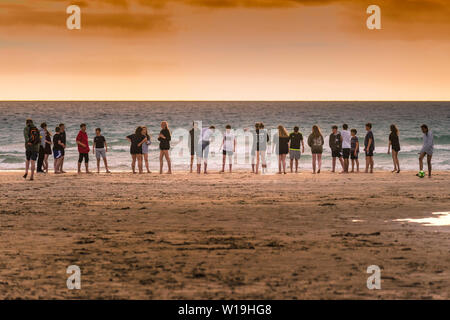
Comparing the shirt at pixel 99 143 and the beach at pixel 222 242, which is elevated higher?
the shirt at pixel 99 143

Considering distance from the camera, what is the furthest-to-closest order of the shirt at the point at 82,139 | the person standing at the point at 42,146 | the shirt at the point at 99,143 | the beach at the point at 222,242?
the shirt at the point at 99,143
the shirt at the point at 82,139
the person standing at the point at 42,146
the beach at the point at 222,242

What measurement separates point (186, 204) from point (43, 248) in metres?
4.98

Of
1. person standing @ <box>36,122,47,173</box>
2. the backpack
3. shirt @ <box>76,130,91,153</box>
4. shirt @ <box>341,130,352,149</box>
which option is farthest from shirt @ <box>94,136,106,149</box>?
shirt @ <box>341,130,352,149</box>

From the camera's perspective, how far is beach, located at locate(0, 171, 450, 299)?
7422 millimetres

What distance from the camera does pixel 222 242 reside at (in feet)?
32.3

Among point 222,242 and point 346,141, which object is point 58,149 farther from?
point 222,242

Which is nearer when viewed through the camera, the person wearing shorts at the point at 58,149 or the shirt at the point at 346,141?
the person wearing shorts at the point at 58,149

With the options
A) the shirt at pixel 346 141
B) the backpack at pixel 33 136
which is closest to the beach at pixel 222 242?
the backpack at pixel 33 136

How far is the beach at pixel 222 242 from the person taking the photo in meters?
7.42

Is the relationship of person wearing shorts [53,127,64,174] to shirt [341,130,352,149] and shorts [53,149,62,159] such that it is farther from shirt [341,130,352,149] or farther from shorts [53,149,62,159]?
shirt [341,130,352,149]

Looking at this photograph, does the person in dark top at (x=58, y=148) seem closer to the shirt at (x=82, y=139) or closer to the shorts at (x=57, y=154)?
the shorts at (x=57, y=154)

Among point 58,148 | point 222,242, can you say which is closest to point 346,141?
point 58,148

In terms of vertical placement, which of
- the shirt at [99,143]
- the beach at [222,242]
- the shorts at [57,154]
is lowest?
the beach at [222,242]
